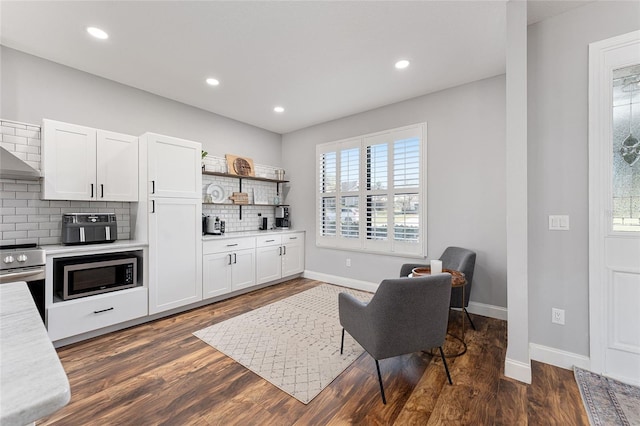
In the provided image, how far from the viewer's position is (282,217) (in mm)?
5289

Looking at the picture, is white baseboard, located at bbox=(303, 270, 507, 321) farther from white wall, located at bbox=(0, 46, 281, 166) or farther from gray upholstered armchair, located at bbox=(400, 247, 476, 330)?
white wall, located at bbox=(0, 46, 281, 166)

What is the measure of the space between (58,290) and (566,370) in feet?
14.8

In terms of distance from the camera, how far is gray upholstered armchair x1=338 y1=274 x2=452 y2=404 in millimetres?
1848

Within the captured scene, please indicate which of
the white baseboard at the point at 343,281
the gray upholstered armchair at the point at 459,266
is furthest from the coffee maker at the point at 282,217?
the gray upholstered armchair at the point at 459,266

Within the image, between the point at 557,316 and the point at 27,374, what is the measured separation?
311 cm

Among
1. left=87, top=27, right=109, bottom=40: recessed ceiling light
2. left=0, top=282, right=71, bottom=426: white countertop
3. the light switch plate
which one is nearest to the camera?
left=0, top=282, right=71, bottom=426: white countertop

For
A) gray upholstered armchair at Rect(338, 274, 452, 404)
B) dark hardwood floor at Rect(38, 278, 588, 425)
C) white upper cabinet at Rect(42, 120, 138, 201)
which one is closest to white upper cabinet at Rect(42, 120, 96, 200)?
white upper cabinet at Rect(42, 120, 138, 201)

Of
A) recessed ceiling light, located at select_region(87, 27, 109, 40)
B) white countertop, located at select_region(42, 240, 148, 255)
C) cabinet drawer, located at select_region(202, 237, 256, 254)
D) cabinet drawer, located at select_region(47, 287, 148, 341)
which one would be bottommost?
cabinet drawer, located at select_region(47, 287, 148, 341)

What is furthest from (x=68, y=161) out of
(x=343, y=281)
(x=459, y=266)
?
(x=459, y=266)

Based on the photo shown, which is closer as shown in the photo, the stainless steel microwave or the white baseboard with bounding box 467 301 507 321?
the stainless steel microwave

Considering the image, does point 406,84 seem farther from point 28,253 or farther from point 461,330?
point 28,253

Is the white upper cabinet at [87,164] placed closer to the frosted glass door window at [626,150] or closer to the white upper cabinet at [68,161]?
the white upper cabinet at [68,161]

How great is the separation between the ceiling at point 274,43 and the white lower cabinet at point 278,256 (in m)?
2.23

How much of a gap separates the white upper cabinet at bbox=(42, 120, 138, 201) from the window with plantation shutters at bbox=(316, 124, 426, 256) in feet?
9.08
